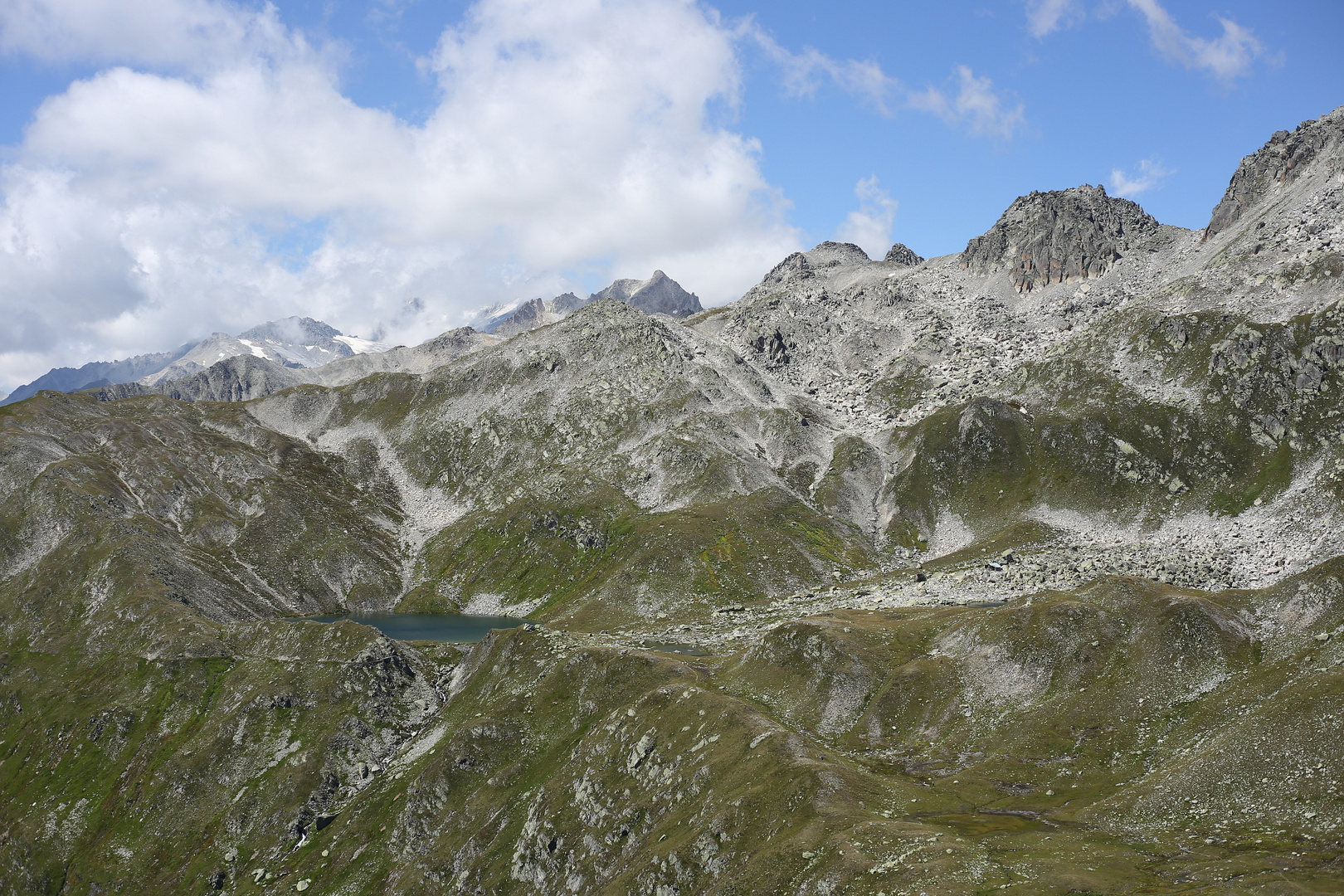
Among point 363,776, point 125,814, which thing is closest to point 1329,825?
point 363,776

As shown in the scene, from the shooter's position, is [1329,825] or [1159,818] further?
[1159,818]

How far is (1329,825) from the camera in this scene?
4959 centimetres

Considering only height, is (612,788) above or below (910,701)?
below

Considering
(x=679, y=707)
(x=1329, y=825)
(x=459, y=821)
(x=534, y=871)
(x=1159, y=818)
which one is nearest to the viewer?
(x=1329, y=825)

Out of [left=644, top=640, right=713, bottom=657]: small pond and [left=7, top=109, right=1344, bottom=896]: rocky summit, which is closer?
[left=7, top=109, right=1344, bottom=896]: rocky summit

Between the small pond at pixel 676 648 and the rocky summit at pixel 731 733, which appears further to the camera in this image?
the small pond at pixel 676 648

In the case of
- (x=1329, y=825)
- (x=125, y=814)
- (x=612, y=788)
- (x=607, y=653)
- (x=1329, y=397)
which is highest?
(x=1329, y=397)

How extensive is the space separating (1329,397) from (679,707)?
678 ft

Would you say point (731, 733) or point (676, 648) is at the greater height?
point (676, 648)

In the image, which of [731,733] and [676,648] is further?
[676,648]

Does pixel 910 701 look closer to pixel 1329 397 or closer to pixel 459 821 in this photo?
pixel 459 821

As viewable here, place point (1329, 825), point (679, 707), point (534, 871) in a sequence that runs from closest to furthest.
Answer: point (1329, 825), point (534, 871), point (679, 707)

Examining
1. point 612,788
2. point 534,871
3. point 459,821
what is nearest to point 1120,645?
point 612,788

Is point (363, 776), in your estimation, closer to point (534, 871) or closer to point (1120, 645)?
point (534, 871)
